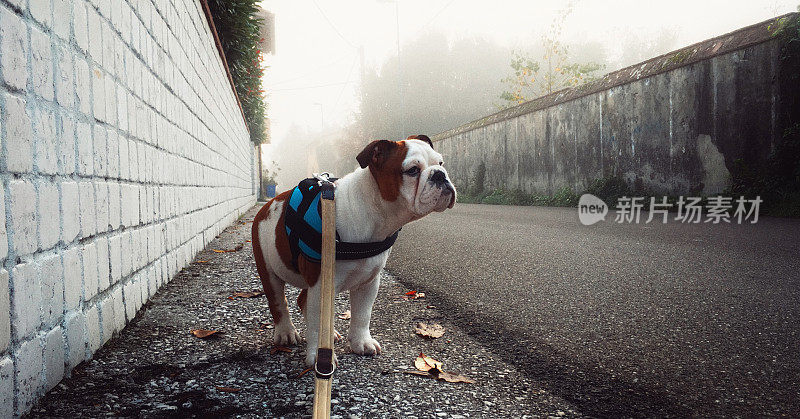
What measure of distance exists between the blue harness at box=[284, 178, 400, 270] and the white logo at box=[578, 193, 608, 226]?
604 cm

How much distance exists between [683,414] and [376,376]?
1.03 metres

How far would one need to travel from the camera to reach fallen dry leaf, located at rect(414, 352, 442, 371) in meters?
1.91

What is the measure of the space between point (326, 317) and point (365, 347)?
0.62 m

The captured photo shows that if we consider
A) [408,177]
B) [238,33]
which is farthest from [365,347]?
[238,33]

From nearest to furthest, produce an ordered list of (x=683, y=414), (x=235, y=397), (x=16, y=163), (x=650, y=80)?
1. (x=16, y=163)
2. (x=683, y=414)
3. (x=235, y=397)
4. (x=650, y=80)

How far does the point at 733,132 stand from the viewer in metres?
8.18

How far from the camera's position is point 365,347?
2082 millimetres

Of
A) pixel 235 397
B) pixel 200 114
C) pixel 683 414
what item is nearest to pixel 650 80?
pixel 200 114

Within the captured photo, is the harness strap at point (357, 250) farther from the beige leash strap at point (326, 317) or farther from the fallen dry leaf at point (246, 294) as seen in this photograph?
the fallen dry leaf at point (246, 294)

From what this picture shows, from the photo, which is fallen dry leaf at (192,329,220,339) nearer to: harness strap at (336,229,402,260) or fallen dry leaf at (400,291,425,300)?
harness strap at (336,229,402,260)

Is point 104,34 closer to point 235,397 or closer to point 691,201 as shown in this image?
point 235,397

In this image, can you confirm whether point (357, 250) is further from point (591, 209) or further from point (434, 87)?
point (434, 87)

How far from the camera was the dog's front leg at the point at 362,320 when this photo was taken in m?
2.08

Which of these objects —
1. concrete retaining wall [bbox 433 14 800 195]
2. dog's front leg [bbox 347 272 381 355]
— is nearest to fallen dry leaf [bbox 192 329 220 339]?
dog's front leg [bbox 347 272 381 355]
